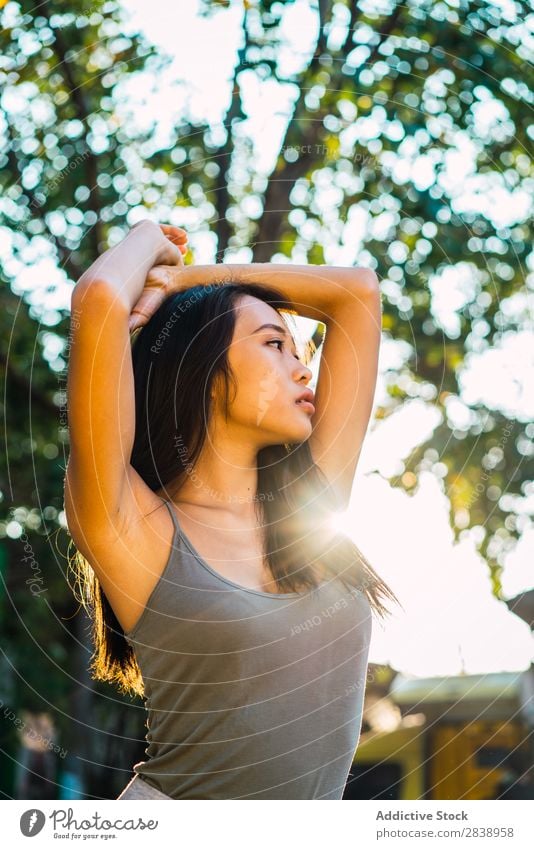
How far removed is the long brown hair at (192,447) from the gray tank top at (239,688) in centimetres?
26

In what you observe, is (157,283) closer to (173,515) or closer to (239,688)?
(173,515)

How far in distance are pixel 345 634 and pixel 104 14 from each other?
3880 mm

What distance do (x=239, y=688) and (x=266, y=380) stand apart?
71 cm

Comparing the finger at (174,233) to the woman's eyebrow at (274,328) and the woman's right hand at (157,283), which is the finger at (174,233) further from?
the woman's eyebrow at (274,328)

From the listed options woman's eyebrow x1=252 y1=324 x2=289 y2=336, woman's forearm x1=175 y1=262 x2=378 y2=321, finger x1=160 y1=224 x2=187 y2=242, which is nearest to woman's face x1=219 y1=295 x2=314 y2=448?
woman's eyebrow x1=252 y1=324 x2=289 y2=336

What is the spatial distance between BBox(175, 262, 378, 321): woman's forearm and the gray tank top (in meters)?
0.82

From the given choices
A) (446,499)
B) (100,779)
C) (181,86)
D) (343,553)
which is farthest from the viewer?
(100,779)

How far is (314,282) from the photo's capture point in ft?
8.87

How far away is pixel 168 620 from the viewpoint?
6.73 feet

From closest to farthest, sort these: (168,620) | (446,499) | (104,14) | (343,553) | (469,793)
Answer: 1. (168,620)
2. (343,553)
3. (104,14)
4. (446,499)
5. (469,793)

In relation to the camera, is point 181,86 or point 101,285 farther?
point 181,86

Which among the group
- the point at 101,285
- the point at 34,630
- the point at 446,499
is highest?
the point at 101,285
